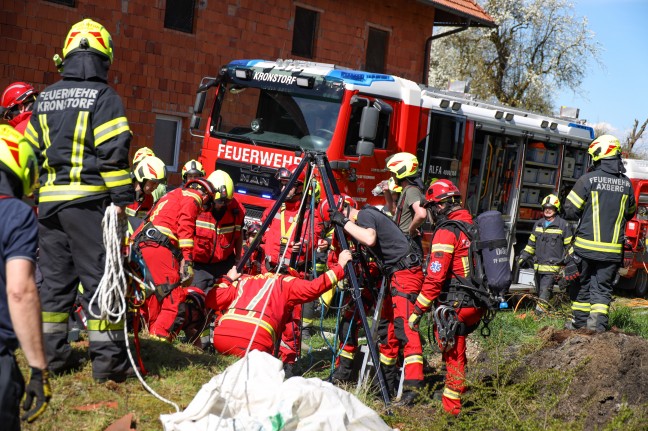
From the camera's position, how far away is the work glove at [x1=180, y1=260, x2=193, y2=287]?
610 centimetres

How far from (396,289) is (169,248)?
1948mm

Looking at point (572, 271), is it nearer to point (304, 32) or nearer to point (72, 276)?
point (72, 276)

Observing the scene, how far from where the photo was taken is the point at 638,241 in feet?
52.0

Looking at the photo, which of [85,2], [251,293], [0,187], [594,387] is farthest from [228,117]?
[0,187]

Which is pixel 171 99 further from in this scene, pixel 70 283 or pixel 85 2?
pixel 70 283

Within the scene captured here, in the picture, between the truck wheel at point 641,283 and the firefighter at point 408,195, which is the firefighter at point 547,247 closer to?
the firefighter at point 408,195

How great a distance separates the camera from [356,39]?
1845 cm

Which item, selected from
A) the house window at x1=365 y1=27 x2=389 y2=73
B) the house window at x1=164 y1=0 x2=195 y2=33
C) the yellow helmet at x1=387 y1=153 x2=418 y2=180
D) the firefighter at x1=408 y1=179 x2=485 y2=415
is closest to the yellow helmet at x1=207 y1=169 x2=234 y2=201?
the firefighter at x1=408 y1=179 x2=485 y2=415

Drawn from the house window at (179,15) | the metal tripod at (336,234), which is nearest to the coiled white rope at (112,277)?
the metal tripod at (336,234)

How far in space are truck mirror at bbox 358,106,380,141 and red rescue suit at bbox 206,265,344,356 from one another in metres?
4.10

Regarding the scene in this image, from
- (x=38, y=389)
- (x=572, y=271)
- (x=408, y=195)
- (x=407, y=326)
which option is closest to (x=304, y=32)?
(x=408, y=195)

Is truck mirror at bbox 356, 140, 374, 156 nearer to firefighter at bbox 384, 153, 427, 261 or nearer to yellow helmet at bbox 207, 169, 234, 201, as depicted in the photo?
firefighter at bbox 384, 153, 427, 261

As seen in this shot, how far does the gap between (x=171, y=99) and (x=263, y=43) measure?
8.63 feet

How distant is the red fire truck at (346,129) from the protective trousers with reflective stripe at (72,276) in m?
5.45
